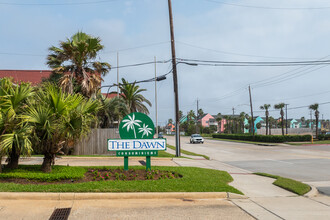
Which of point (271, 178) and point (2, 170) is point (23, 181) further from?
point (271, 178)

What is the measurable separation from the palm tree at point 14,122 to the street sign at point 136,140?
2.80 m

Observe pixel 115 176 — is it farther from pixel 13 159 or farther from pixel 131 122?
pixel 13 159

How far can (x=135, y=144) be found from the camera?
10.2 m

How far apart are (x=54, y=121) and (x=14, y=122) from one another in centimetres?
118

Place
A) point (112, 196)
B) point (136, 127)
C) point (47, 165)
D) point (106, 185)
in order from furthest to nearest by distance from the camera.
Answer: point (136, 127) < point (47, 165) < point (106, 185) < point (112, 196)

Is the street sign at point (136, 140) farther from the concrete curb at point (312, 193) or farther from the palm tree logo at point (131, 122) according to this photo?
the concrete curb at point (312, 193)

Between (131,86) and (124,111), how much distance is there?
20.9ft

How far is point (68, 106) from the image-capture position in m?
8.74

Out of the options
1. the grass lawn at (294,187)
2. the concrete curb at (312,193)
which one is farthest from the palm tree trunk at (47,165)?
the concrete curb at (312,193)

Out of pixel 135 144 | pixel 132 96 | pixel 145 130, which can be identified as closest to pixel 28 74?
pixel 132 96

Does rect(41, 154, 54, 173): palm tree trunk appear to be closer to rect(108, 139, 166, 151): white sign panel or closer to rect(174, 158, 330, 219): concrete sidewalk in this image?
rect(108, 139, 166, 151): white sign panel

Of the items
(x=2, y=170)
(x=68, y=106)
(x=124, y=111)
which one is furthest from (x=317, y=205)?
(x=124, y=111)

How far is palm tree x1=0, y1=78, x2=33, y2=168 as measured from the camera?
7930mm

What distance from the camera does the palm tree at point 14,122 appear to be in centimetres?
793
